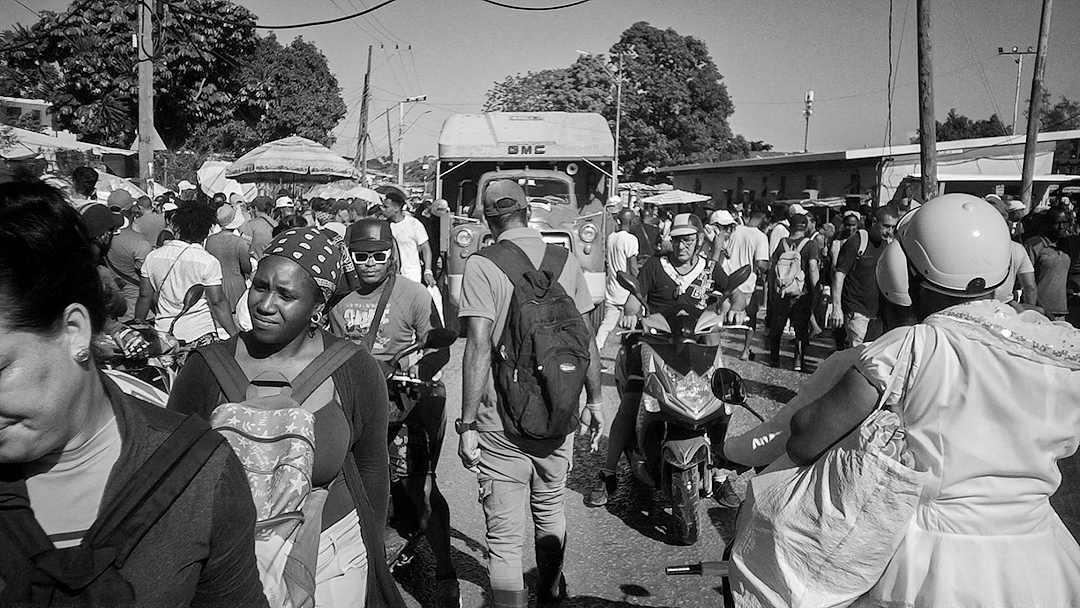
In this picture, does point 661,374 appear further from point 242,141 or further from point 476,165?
point 242,141

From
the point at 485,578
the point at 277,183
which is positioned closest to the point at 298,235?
the point at 485,578

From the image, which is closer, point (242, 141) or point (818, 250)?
point (818, 250)

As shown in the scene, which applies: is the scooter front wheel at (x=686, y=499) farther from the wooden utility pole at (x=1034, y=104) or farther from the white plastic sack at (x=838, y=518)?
the wooden utility pole at (x=1034, y=104)

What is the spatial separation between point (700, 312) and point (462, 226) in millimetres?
5833

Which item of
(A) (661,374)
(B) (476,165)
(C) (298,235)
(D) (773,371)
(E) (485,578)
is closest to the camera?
(C) (298,235)

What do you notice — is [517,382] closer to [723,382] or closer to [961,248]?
[723,382]

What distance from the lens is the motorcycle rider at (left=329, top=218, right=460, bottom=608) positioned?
13.0 ft

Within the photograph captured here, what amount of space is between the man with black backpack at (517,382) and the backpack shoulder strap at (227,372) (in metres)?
1.21

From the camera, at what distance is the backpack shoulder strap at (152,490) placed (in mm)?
1305

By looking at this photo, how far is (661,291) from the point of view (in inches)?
226

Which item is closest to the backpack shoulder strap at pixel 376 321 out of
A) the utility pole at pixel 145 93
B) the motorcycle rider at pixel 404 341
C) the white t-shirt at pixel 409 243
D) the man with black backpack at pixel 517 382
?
the motorcycle rider at pixel 404 341

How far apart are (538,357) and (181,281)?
3.09m

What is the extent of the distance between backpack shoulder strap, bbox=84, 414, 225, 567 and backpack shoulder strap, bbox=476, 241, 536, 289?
210 cm

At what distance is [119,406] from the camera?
4.66 ft
